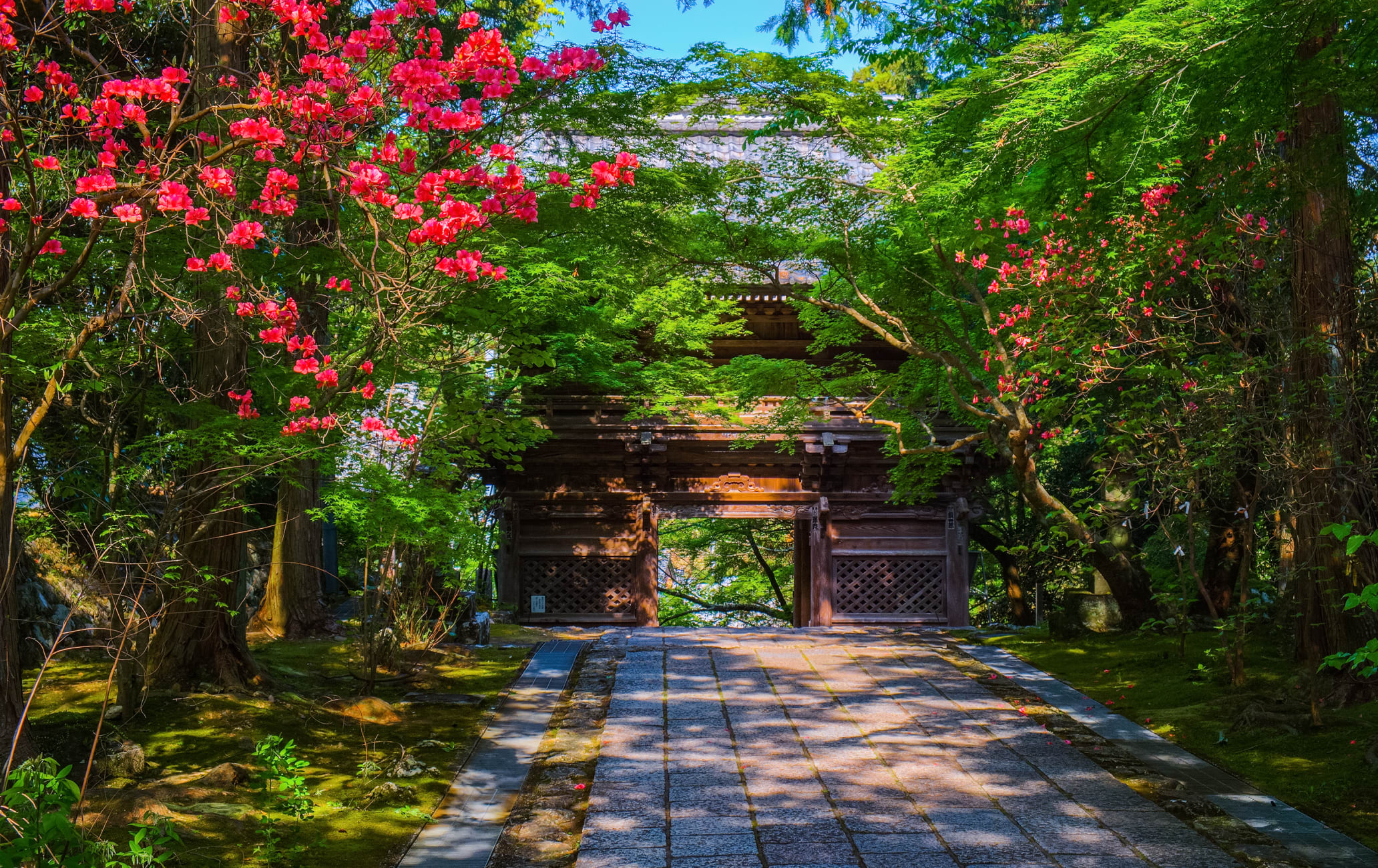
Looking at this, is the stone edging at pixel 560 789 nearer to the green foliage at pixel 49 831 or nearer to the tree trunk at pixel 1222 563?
the green foliage at pixel 49 831

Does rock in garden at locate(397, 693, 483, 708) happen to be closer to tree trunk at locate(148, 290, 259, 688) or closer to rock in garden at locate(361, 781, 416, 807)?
tree trunk at locate(148, 290, 259, 688)

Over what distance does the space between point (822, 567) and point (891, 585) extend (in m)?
1.13

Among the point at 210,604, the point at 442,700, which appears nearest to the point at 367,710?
the point at 442,700

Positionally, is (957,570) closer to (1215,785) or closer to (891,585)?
(891,585)

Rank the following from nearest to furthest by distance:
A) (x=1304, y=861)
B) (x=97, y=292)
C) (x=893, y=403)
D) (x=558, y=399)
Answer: (x=1304, y=861) → (x=97, y=292) → (x=893, y=403) → (x=558, y=399)

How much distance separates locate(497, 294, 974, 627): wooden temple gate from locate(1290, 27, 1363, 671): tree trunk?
8.11m

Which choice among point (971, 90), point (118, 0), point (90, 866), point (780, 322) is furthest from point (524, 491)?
point (90, 866)

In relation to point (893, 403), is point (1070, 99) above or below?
above

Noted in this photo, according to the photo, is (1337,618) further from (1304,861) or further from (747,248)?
(747,248)

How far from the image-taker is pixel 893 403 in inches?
507

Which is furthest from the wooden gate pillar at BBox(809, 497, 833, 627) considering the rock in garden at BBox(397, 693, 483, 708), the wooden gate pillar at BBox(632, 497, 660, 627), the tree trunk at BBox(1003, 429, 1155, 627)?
the rock in garden at BBox(397, 693, 483, 708)

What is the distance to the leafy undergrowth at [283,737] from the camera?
15.8 feet

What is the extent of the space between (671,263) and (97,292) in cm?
494

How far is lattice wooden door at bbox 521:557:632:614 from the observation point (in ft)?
50.0
